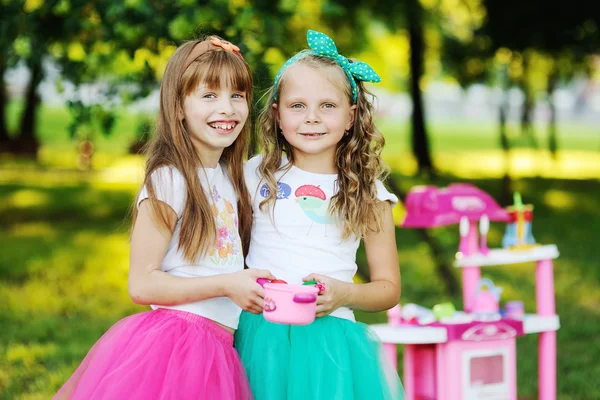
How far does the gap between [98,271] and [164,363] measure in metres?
5.81

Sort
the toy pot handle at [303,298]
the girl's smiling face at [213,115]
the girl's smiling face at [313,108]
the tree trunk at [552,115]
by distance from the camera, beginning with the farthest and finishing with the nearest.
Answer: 1. the tree trunk at [552,115]
2. the girl's smiling face at [313,108]
3. the girl's smiling face at [213,115]
4. the toy pot handle at [303,298]

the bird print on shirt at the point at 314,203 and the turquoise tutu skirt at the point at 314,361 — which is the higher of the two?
the bird print on shirt at the point at 314,203

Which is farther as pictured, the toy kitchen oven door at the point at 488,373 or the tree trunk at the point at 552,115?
the tree trunk at the point at 552,115

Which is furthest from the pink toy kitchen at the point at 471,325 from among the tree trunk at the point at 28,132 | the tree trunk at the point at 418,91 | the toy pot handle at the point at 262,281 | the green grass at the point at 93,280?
the tree trunk at the point at 28,132

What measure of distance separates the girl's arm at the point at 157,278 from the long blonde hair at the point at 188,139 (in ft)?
0.13

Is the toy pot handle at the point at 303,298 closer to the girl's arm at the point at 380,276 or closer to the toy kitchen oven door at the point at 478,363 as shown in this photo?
the girl's arm at the point at 380,276

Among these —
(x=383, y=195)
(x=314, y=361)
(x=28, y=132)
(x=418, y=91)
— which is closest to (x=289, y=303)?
(x=314, y=361)

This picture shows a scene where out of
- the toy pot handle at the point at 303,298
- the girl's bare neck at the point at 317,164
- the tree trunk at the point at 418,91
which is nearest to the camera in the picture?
the toy pot handle at the point at 303,298

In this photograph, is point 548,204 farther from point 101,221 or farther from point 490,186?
point 101,221

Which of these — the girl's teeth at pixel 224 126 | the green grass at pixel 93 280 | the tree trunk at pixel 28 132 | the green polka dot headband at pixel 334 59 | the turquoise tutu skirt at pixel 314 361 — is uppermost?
the tree trunk at pixel 28 132

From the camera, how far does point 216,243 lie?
2.69 m

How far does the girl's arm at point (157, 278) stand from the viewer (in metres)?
2.53

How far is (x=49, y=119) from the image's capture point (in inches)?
1241

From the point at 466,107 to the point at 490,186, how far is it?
127 feet
